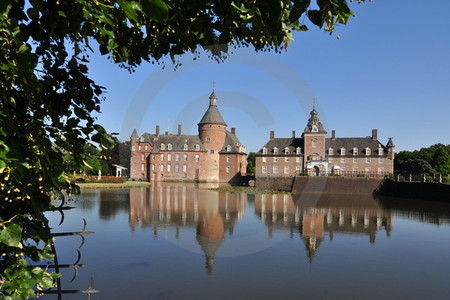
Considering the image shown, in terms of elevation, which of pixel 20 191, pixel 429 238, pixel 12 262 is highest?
pixel 20 191

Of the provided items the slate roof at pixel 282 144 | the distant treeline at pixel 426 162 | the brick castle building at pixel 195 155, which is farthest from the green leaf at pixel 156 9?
the distant treeline at pixel 426 162

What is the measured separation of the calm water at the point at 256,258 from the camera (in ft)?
30.0

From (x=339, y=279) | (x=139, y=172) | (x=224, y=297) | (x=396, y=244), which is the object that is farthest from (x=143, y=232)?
(x=139, y=172)

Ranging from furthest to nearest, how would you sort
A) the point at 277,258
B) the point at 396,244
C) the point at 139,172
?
1. the point at 139,172
2. the point at 396,244
3. the point at 277,258

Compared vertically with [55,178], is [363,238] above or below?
below

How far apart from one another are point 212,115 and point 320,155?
81.8 ft

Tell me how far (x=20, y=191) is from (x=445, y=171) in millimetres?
81244

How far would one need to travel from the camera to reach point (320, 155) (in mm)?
57438

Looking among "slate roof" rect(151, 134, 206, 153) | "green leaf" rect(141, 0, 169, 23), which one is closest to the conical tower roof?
"slate roof" rect(151, 134, 206, 153)

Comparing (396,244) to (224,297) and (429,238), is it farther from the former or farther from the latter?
(224,297)

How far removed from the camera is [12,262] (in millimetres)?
2959

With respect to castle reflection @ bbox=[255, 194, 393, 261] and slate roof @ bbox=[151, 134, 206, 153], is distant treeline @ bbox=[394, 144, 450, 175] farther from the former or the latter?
castle reflection @ bbox=[255, 194, 393, 261]

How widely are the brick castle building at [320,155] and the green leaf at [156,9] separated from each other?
5565cm

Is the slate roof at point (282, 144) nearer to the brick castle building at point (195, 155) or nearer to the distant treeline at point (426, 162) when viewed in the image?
the brick castle building at point (195, 155)
